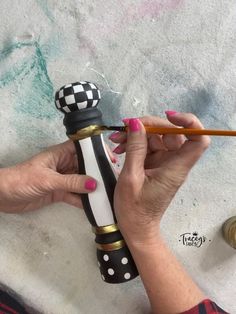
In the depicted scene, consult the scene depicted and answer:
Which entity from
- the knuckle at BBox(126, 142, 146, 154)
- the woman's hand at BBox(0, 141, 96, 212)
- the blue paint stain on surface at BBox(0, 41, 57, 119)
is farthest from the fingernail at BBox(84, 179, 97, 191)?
the blue paint stain on surface at BBox(0, 41, 57, 119)

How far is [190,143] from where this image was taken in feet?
2.22

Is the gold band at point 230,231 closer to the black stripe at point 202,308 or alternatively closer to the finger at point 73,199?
the black stripe at point 202,308

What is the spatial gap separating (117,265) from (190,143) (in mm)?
259

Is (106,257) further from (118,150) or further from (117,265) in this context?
(118,150)

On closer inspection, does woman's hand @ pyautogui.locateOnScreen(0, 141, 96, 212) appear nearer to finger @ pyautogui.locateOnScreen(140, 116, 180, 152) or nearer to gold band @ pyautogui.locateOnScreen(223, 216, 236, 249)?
finger @ pyautogui.locateOnScreen(140, 116, 180, 152)

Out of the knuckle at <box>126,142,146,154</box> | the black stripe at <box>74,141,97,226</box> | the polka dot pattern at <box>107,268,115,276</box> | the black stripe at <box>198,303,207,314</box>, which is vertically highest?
the knuckle at <box>126,142,146,154</box>

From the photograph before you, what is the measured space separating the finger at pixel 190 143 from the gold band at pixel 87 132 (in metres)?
0.13

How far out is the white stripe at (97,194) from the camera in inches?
28.6

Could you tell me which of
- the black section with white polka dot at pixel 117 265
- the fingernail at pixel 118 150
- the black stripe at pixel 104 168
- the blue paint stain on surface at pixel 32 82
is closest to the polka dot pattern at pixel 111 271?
the black section with white polka dot at pixel 117 265

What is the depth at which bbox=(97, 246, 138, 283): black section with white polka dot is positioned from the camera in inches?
29.1

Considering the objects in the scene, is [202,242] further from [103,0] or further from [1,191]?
[103,0]

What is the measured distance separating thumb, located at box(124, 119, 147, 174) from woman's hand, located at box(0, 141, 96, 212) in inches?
3.5

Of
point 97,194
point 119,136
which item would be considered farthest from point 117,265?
point 119,136

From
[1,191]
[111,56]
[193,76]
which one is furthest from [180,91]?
[1,191]
